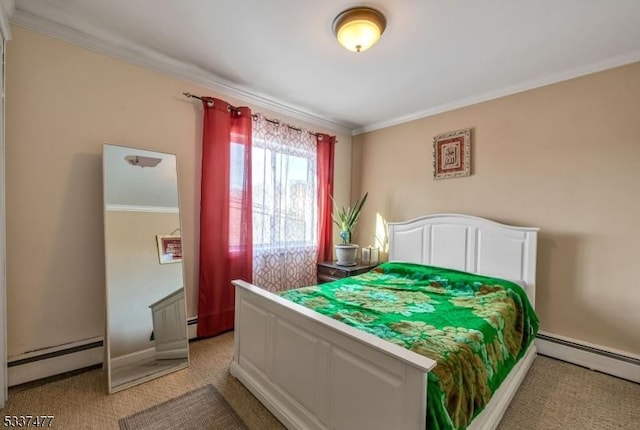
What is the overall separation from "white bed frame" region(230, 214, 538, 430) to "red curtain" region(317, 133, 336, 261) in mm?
1723

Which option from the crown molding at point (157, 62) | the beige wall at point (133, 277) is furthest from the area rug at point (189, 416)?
the crown molding at point (157, 62)

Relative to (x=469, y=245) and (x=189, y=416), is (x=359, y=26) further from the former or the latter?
(x=189, y=416)

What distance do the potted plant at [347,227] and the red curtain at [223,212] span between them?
1135 millimetres

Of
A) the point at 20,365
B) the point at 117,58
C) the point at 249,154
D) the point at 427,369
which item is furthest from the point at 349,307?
the point at 117,58

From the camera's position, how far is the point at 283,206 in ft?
11.0

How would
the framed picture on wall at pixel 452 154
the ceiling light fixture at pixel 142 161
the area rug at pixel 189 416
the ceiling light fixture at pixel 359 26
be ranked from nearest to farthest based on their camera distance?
the area rug at pixel 189 416
the ceiling light fixture at pixel 359 26
the ceiling light fixture at pixel 142 161
the framed picture on wall at pixel 452 154

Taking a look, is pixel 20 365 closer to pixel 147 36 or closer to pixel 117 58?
pixel 117 58

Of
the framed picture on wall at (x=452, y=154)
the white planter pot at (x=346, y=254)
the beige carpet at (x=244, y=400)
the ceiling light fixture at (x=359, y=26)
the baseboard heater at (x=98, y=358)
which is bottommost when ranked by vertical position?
the beige carpet at (x=244, y=400)

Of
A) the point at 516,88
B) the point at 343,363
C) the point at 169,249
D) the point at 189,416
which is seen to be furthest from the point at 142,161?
the point at 516,88

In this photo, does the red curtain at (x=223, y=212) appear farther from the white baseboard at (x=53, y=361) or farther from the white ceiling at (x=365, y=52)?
the white baseboard at (x=53, y=361)

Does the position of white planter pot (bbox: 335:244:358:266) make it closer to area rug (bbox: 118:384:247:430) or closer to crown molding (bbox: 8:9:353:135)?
crown molding (bbox: 8:9:353:135)

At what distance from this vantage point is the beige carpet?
169cm

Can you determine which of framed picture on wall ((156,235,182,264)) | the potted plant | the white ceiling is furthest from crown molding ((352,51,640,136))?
framed picture on wall ((156,235,182,264))

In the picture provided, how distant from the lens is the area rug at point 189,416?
1.62 metres
